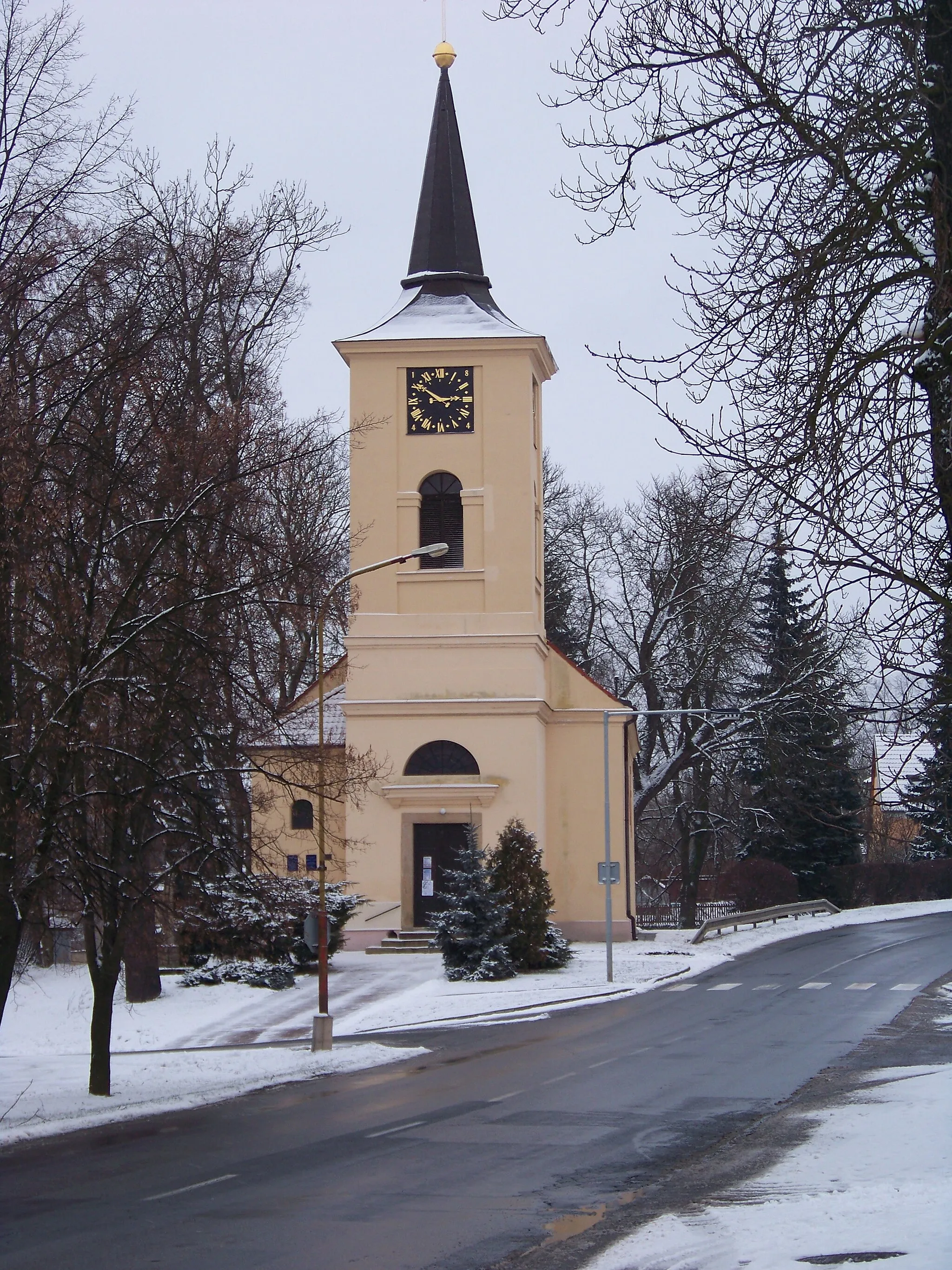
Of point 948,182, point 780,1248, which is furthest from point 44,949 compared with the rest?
point 948,182

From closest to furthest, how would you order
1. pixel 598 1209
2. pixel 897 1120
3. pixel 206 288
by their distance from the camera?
pixel 598 1209 → pixel 897 1120 → pixel 206 288

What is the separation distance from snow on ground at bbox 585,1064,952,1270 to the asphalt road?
98 cm

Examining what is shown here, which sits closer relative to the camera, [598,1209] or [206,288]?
[598,1209]

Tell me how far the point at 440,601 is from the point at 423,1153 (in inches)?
1114

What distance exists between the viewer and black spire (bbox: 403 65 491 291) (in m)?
44.1

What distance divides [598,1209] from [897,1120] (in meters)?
3.65

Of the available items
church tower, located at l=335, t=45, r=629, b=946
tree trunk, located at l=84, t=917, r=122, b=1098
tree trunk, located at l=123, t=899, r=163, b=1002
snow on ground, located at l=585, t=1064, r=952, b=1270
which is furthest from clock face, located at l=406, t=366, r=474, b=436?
snow on ground, located at l=585, t=1064, r=952, b=1270

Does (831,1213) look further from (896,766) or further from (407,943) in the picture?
(407,943)

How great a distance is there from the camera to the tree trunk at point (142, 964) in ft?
85.0

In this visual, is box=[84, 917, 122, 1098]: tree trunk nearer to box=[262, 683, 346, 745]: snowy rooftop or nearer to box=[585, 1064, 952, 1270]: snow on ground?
box=[585, 1064, 952, 1270]: snow on ground

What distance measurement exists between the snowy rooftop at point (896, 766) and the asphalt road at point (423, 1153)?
369 centimetres

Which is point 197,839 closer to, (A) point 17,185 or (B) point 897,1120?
(A) point 17,185

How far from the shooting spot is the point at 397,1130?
51.0 feet

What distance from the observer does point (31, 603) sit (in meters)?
17.1
